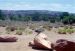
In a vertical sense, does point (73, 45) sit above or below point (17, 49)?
above

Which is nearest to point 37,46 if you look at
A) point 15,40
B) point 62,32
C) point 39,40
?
point 39,40

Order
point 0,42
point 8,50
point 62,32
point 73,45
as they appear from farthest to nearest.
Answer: point 62,32 → point 0,42 → point 8,50 → point 73,45

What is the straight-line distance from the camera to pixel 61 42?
56.4 feet

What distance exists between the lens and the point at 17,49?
23.0 meters

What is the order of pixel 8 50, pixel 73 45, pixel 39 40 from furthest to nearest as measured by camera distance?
pixel 39 40, pixel 8 50, pixel 73 45

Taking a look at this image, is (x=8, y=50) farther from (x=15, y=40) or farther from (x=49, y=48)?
(x=15, y=40)

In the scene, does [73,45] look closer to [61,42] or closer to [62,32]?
[61,42]

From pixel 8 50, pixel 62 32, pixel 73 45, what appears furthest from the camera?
pixel 62 32

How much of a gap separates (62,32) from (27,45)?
45.0 ft

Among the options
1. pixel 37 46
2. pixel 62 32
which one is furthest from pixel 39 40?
pixel 62 32

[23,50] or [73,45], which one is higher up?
[73,45]

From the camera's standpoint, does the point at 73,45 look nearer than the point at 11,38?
Yes

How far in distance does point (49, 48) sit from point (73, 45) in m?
6.41

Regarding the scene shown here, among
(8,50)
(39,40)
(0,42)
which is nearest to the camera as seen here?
(8,50)
